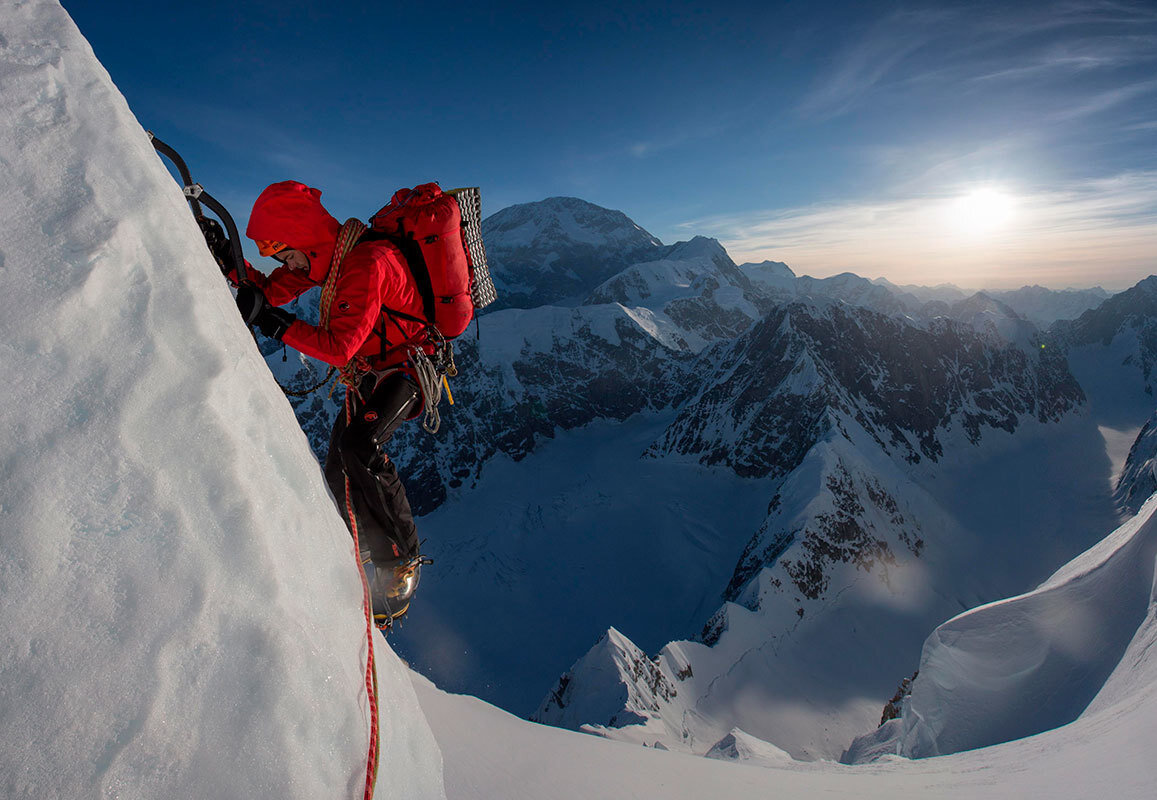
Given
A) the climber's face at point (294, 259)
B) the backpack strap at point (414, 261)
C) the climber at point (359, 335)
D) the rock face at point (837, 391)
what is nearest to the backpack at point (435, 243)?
the backpack strap at point (414, 261)

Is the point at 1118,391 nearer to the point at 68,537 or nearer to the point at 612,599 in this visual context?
the point at 612,599

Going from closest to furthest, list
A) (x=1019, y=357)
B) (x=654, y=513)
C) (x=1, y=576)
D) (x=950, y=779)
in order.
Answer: (x=1, y=576) < (x=950, y=779) < (x=654, y=513) < (x=1019, y=357)

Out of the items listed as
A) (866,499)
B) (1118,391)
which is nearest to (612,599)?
(866,499)

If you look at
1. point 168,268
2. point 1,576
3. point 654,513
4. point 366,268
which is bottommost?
point 654,513

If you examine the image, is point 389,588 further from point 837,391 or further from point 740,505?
point 837,391

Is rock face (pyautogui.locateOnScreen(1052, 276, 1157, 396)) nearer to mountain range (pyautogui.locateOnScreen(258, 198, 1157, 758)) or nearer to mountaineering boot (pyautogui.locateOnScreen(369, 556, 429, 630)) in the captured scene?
mountain range (pyautogui.locateOnScreen(258, 198, 1157, 758))

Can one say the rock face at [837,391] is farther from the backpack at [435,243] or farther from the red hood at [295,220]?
the red hood at [295,220]
